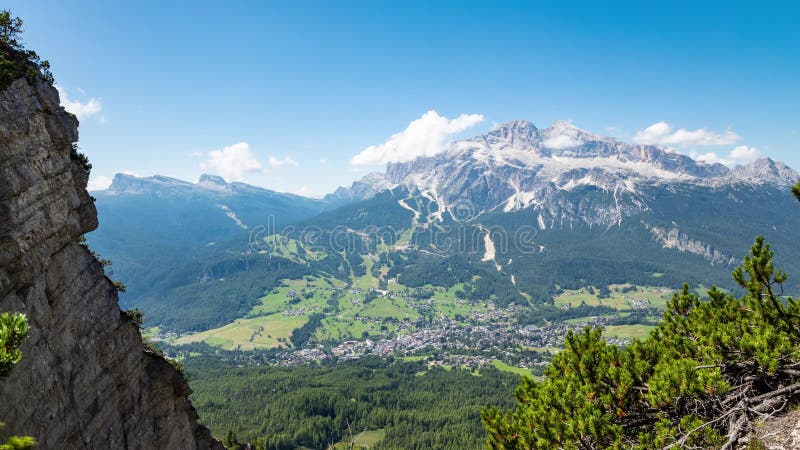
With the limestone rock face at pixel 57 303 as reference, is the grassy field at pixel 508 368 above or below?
below

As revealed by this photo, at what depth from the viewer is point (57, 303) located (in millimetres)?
17578

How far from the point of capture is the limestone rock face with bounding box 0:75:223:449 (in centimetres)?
1519

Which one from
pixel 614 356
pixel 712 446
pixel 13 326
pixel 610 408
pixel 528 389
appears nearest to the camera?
pixel 13 326

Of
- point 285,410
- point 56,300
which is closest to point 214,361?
point 285,410

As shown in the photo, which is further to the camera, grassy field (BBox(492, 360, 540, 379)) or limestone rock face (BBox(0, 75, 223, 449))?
grassy field (BBox(492, 360, 540, 379))

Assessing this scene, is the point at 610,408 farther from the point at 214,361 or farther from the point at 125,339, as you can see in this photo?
the point at 214,361

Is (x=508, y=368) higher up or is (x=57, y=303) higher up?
(x=57, y=303)

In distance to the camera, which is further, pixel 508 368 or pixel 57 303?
pixel 508 368

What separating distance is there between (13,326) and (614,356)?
53.7ft

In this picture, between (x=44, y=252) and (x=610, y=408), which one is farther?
(x=44, y=252)

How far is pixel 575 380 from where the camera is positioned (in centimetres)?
1388

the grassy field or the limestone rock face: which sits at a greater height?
the limestone rock face

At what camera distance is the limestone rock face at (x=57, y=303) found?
15188mm

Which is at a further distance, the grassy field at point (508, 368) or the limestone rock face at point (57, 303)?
the grassy field at point (508, 368)
